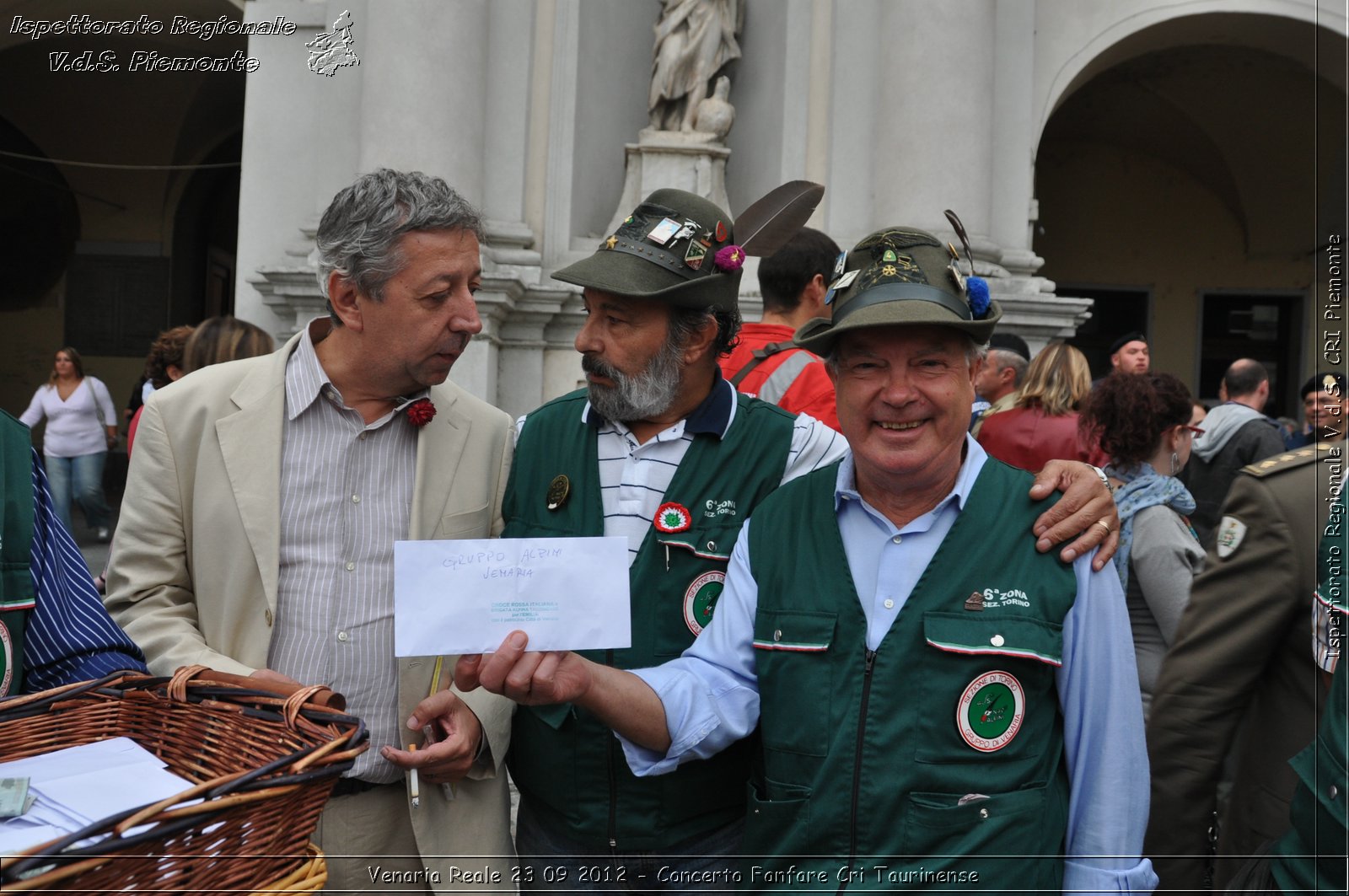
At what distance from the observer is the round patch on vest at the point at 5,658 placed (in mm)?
2006

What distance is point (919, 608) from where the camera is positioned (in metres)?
2.00

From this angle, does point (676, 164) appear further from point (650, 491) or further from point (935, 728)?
point (935, 728)

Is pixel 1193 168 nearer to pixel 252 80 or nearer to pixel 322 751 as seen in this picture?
pixel 252 80

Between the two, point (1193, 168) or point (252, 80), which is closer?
point (252, 80)

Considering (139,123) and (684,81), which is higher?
(139,123)

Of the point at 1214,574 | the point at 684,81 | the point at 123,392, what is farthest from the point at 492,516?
the point at 123,392

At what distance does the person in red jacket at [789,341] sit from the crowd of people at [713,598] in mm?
1015

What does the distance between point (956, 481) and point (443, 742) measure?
110 cm

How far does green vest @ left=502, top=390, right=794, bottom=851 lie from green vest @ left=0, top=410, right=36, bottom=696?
3.06ft

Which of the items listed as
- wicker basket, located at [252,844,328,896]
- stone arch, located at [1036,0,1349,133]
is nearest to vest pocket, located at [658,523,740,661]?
wicker basket, located at [252,844,328,896]

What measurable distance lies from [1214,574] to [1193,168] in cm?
1211

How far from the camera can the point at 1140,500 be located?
12.4 ft

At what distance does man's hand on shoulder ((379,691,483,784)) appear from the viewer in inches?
90.0

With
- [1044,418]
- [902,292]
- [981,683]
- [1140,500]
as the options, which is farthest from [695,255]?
[1044,418]
